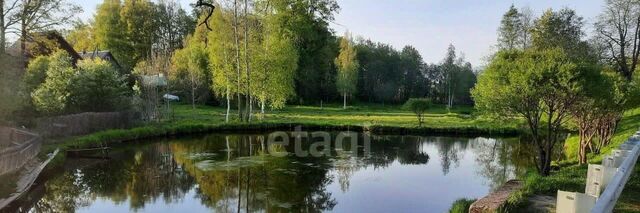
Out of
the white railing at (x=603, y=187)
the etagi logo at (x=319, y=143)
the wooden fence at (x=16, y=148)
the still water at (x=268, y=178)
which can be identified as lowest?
the still water at (x=268, y=178)

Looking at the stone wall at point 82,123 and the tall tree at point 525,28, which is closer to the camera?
the stone wall at point 82,123

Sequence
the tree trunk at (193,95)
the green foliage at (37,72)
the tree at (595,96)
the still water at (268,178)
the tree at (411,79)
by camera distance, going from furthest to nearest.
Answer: the tree at (411,79), the tree trunk at (193,95), the green foliage at (37,72), the still water at (268,178), the tree at (595,96)

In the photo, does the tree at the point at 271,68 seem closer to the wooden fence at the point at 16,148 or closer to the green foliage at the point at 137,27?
the wooden fence at the point at 16,148

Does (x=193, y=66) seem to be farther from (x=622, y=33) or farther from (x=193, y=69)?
(x=622, y=33)

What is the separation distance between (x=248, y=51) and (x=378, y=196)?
1974cm

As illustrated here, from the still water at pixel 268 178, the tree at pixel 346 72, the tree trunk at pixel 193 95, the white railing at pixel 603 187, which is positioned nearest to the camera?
the white railing at pixel 603 187

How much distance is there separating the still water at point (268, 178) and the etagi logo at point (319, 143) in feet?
0.55

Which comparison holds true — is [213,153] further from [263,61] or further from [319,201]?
[263,61]

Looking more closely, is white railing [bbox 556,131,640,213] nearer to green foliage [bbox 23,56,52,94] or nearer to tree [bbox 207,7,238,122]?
green foliage [bbox 23,56,52,94]

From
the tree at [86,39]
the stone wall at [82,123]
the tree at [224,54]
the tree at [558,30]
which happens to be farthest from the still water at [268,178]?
the tree at [86,39]

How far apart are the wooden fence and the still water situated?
100cm

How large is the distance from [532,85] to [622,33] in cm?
2627

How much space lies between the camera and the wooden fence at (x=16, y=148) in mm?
12727

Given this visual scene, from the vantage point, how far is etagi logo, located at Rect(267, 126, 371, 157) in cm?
2159
